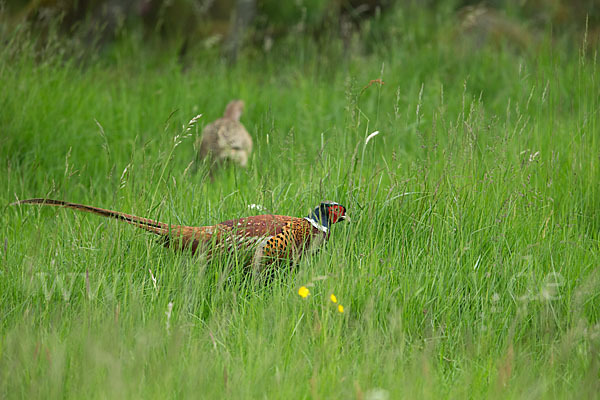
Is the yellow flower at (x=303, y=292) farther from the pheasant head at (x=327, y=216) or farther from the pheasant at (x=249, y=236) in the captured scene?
the pheasant head at (x=327, y=216)

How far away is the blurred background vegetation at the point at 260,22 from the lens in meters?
7.12

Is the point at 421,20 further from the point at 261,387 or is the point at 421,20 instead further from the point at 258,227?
the point at 261,387

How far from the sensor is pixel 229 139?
16.6ft

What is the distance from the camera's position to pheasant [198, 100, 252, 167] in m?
5.03

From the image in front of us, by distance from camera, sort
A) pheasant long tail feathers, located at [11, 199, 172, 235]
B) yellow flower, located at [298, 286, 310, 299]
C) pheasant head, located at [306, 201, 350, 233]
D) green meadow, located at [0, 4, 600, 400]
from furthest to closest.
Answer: pheasant head, located at [306, 201, 350, 233] → pheasant long tail feathers, located at [11, 199, 172, 235] → yellow flower, located at [298, 286, 310, 299] → green meadow, located at [0, 4, 600, 400]

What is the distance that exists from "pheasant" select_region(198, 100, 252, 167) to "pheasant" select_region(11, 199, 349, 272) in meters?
2.02

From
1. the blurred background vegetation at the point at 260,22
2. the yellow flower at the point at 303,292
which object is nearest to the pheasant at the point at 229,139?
the blurred background vegetation at the point at 260,22

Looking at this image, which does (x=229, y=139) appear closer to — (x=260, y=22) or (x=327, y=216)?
(x=327, y=216)

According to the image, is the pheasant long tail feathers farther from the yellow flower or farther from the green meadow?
the yellow flower

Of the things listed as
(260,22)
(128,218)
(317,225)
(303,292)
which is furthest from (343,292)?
(260,22)

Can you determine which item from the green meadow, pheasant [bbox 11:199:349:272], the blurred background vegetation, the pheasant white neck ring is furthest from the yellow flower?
the blurred background vegetation

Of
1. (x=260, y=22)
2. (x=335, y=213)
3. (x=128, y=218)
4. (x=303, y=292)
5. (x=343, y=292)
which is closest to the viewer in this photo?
(x=303, y=292)

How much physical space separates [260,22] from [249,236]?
20.5ft

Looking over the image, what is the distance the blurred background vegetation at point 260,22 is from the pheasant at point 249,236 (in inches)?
164
